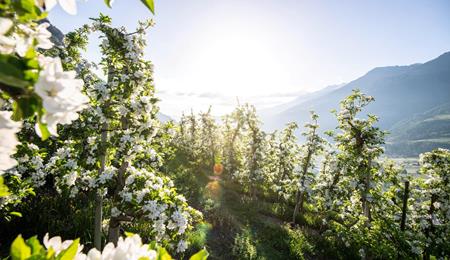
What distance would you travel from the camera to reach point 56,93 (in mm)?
904

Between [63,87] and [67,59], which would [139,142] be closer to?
[67,59]

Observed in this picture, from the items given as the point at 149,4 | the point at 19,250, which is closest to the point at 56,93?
the point at 149,4

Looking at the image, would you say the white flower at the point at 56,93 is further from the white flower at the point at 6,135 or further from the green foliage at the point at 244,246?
the green foliage at the point at 244,246

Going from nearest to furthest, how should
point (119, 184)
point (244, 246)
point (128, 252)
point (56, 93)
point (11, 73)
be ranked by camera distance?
point (11, 73), point (56, 93), point (128, 252), point (119, 184), point (244, 246)

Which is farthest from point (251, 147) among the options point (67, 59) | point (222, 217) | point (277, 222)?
point (67, 59)

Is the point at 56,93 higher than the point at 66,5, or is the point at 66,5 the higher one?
the point at 66,5

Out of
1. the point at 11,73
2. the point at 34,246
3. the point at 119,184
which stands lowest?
the point at 119,184

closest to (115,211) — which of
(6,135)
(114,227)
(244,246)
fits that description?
(114,227)

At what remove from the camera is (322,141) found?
15.5 m

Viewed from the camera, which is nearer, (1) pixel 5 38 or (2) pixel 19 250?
(1) pixel 5 38

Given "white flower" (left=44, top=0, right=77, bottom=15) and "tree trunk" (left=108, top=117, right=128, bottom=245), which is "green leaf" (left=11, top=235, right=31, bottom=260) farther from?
"tree trunk" (left=108, top=117, right=128, bottom=245)

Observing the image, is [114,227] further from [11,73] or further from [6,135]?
[11,73]

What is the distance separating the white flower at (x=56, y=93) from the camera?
0.88m

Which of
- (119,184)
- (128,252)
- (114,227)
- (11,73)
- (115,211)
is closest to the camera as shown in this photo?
(11,73)
